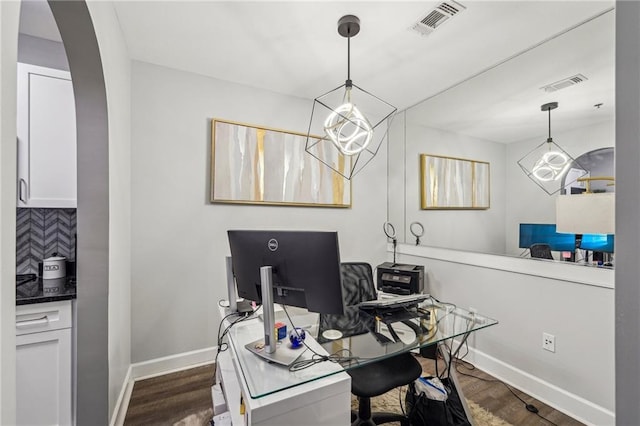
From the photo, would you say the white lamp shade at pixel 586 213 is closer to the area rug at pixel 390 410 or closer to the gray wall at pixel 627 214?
the area rug at pixel 390 410

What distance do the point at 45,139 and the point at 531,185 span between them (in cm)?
338

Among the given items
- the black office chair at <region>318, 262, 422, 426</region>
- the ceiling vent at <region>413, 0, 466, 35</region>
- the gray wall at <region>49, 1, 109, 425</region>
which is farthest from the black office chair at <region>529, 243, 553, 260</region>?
the gray wall at <region>49, 1, 109, 425</region>

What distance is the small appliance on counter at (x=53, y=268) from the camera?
5.96 ft

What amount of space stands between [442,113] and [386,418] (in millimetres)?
2764

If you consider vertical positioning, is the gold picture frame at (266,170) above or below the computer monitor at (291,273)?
above

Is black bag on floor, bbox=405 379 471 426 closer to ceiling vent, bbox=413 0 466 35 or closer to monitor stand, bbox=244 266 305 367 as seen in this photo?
monitor stand, bbox=244 266 305 367

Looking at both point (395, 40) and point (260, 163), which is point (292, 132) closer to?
point (260, 163)

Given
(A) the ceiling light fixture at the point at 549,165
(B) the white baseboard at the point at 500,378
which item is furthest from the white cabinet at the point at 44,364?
(A) the ceiling light fixture at the point at 549,165

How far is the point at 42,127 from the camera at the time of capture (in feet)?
5.60

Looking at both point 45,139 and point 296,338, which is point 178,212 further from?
point 296,338

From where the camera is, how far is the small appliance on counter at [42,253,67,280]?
71.5 inches

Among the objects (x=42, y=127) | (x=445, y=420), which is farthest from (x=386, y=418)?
(x=42, y=127)

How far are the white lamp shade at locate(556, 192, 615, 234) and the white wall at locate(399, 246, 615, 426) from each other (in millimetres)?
273

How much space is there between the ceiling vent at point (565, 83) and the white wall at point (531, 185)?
1.11 ft
